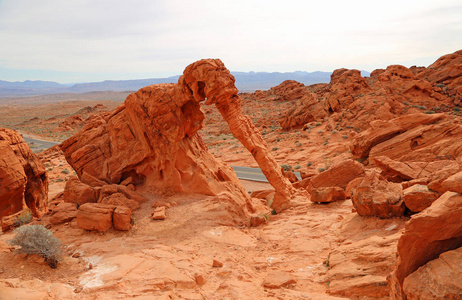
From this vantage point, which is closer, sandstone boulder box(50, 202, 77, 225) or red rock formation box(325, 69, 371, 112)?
sandstone boulder box(50, 202, 77, 225)

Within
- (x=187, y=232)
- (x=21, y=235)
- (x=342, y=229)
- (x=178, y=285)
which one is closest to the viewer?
(x=178, y=285)

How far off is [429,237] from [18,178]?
1649cm

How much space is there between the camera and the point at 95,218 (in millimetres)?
11094

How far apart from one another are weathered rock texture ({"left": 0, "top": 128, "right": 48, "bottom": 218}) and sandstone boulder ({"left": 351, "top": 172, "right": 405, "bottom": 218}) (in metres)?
15.0

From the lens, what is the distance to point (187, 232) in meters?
11.8

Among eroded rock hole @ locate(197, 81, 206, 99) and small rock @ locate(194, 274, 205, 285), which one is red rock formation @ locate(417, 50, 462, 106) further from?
small rock @ locate(194, 274, 205, 285)

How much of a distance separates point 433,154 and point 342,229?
30.8 feet

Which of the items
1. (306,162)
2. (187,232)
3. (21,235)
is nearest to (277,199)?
(187,232)

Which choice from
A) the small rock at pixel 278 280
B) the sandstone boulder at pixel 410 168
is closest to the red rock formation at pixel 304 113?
the sandstone boulder at pixel 410 168

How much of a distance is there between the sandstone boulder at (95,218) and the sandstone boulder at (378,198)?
29.2ft

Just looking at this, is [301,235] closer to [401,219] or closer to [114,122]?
[401,219]

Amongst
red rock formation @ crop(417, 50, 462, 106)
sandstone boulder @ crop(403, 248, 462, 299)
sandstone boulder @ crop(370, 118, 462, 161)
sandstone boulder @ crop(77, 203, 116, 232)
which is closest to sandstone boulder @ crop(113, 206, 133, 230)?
sandstone boulder @ crop(77, 203, 116, 232)

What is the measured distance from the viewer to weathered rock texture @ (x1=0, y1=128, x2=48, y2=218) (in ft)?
47.4

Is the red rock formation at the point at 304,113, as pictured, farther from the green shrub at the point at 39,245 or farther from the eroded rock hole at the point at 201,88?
the green shrub at the point at 39,245
